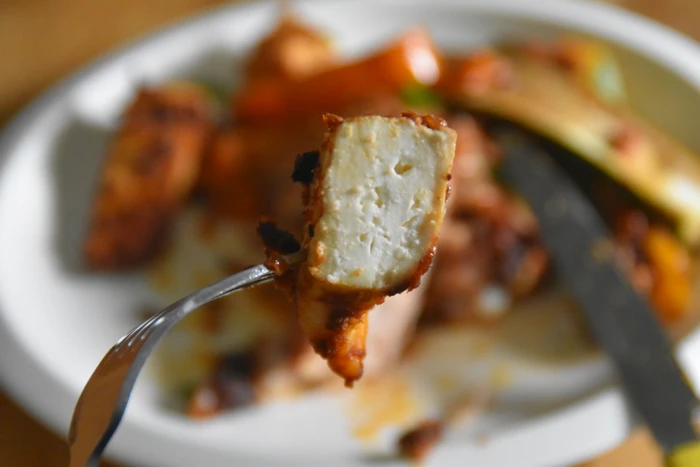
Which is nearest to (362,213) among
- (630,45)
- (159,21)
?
(630,45)

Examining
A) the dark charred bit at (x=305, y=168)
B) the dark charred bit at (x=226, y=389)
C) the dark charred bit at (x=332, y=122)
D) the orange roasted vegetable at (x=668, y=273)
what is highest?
the dark charred bit at (x=332, y=122)

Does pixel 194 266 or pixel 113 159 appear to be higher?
pixel 113 159

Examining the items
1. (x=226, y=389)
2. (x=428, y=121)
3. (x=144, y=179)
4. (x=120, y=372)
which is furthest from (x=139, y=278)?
(x=428, y=121)

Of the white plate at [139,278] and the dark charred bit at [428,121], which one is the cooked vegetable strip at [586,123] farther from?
the dark charred bit at [428,121]

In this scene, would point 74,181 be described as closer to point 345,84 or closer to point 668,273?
point 345,84

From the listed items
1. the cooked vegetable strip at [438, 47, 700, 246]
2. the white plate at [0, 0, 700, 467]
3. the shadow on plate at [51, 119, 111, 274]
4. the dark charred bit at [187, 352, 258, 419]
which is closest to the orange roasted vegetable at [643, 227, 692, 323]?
the cooked vegetable strip at [438, 47, 700, 246]

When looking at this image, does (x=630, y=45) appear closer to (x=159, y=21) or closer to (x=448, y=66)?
(x=448, y=66)

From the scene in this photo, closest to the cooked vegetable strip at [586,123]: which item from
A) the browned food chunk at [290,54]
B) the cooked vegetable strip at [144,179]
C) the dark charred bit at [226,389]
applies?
the browned food chunk at [290,54]
